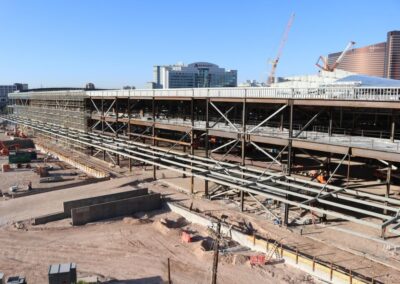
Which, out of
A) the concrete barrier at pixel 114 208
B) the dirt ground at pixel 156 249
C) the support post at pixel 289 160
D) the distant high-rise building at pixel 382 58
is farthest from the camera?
the distant high-rise building at pixel 382 58

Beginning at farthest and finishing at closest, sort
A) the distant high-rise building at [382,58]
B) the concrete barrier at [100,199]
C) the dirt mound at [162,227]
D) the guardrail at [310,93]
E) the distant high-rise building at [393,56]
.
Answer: the distant high-rise building at [382,58]
the distant high-rise building at [393,56]
the concrete barrier at [100,199]
the dirt mound at [162,227]
the guardrail at [310,93]

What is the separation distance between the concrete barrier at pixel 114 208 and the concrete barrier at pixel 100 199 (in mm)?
1049

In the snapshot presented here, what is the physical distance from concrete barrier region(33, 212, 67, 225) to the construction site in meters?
0.07

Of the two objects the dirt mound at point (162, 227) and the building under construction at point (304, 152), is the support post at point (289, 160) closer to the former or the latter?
the building under construction at point (304, 152)

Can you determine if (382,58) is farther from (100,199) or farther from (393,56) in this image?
(100,199)

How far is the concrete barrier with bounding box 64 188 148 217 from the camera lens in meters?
24.6

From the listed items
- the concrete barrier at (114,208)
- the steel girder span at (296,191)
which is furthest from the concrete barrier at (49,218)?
the steel girder span at (296,191)

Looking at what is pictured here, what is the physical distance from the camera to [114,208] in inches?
978

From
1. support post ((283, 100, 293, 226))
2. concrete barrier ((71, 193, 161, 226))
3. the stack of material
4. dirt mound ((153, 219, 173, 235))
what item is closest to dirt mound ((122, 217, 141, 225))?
dirt mound ((153, 219, 173, 235))

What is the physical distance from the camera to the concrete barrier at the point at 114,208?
23.6 m

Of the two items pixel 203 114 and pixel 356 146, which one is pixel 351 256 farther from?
pixel 203 114

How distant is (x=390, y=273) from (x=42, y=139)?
60.2 metres

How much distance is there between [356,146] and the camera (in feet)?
62.2

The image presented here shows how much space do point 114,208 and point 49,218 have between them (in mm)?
3995
